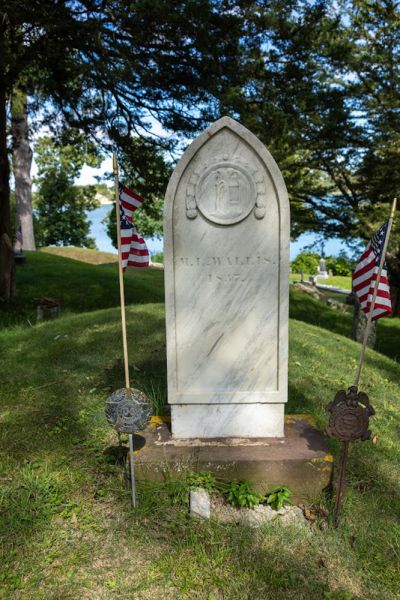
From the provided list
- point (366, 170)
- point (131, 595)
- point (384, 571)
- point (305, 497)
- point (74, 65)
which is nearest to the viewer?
point (131, 595)

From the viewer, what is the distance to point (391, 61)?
1020 cm

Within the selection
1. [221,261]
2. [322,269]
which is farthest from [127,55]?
[322,269]

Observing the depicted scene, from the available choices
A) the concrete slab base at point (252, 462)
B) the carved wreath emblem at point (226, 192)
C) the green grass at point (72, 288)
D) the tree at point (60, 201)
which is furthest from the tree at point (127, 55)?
the tree at point (60, 201)

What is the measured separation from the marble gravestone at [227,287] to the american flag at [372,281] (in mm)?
672

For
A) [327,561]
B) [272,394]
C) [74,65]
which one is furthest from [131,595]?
[74,65]

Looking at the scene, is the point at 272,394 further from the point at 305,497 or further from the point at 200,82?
the point at 200,82

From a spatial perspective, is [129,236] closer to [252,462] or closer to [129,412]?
[129,412]

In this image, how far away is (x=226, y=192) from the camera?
11.1ft

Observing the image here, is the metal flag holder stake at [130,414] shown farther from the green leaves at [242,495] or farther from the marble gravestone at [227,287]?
the green leaves at [242,495]

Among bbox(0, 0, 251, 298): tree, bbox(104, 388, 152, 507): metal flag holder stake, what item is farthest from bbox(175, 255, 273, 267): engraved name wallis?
bbox(0, 0, 251, 298): tree

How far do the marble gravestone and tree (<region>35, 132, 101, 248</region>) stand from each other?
32138 mm

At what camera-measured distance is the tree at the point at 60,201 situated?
34531 mm

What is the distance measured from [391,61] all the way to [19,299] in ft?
34.4

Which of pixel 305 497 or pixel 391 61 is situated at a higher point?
pixel 391 61
